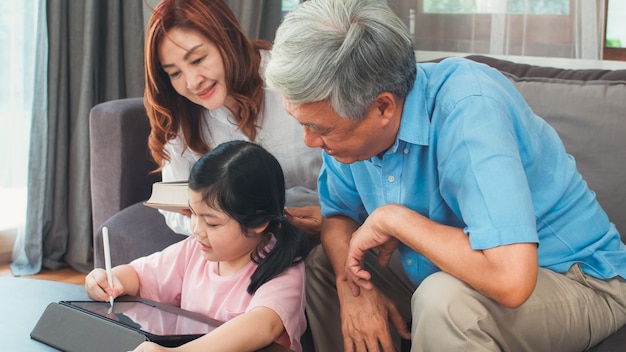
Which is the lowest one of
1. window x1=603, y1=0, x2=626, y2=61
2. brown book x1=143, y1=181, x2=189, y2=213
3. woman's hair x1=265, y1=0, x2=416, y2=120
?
brown book x1=143, y1=181, x2=189, y2=213

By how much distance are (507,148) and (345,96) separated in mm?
269

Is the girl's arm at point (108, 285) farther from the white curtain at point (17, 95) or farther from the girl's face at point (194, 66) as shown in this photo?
the white curtain at point (17, 95)

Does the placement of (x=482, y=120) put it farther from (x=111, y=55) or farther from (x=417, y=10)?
(x=111, y=55)

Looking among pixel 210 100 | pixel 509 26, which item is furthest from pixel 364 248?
pixel 509 26

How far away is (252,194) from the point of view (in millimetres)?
1478

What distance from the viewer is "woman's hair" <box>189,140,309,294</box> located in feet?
4.77

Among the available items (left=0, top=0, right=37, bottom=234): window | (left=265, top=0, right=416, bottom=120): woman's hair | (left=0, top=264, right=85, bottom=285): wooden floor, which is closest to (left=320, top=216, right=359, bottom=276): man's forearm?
(left=265, top=0, right=416, bottom=120): woman's hair

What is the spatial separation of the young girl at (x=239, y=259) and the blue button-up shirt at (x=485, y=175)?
0.62ft

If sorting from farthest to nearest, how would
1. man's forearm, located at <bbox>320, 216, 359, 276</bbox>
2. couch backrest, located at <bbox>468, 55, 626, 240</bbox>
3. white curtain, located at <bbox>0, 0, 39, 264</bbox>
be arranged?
white curtain, located at <bbox>0, 0, 39, 264</bbox> → couch backrest, located at <bbox>468, 55, 626, 240</bbox> → man's forearm, located at <bbox>320, 216, 359, 276</bbox>

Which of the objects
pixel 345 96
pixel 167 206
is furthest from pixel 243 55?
pixel 345 96

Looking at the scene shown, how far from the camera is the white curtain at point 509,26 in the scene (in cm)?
247

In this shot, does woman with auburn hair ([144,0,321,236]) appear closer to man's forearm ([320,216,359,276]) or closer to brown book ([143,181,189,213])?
man's forearm ([320,216,359,276])

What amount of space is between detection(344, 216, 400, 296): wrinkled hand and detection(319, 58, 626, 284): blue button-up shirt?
0.07 m

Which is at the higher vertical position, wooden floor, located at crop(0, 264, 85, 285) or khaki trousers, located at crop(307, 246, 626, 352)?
khaki trousers, located at crop(307, 246, 626, 352)
